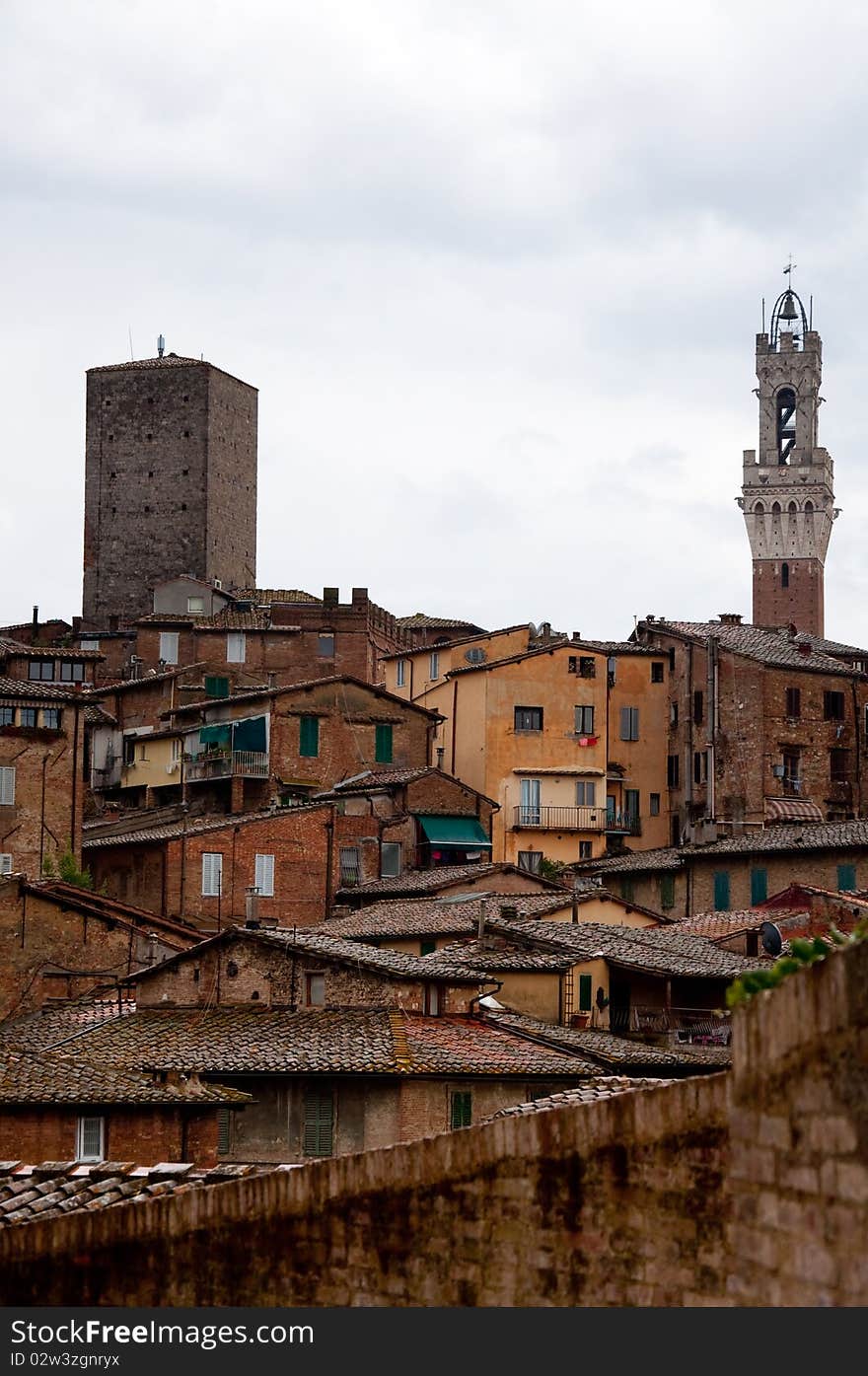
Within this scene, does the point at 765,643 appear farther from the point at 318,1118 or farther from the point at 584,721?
the point at 318,1118

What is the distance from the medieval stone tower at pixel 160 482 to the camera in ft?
360

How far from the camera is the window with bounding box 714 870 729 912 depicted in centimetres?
6275

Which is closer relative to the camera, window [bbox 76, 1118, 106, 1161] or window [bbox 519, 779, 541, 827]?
window [bbox 76, 1118, 106, 1161]

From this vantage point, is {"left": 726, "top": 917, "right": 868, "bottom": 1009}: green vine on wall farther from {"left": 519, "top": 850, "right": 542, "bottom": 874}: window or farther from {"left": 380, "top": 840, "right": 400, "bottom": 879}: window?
{"left": 519, "top": 850, "right": 542, "bottom": 874}: window

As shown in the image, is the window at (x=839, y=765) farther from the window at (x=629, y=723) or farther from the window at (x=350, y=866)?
the window at (x=350, y=866)

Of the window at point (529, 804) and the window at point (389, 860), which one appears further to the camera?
the window at point (529, 804)

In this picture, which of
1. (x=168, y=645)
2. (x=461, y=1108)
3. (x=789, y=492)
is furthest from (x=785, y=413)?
(x=461, y=1108)

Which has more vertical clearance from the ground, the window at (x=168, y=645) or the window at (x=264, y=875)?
the window at (x=168, y=645)

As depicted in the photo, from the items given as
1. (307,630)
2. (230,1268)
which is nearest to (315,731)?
(307,630)

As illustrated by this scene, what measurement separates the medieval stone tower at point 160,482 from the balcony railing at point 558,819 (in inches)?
1460

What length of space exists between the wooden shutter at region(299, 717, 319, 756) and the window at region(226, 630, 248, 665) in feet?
47.9

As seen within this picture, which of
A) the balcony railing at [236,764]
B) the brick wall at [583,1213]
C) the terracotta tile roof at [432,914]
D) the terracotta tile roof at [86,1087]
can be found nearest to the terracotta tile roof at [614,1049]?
the terracotta tile roof at [432,914]

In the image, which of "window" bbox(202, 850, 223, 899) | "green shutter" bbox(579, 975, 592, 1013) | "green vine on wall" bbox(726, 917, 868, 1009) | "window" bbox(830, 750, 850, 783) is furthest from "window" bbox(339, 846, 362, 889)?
"green vine on wall" bbox(726, 917, 868, 1009)

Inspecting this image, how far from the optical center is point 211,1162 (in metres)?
31.2
